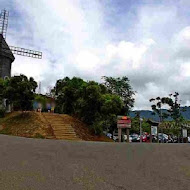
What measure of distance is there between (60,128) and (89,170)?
57.5 ft

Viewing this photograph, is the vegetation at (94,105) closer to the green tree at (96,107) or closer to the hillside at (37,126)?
the green tree at (96,107)

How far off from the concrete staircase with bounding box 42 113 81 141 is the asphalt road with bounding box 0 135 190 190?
12405mm

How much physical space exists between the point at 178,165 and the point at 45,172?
4795 millimetres

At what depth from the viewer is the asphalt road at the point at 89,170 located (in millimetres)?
7270

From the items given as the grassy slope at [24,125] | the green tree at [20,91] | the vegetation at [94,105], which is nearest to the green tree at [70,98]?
the vegetation at [94,105]

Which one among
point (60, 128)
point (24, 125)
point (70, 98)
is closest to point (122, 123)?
→ point (60, 128)

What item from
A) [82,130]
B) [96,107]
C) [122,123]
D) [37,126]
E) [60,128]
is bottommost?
[82,130]

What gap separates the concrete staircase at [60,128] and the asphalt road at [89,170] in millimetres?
12405

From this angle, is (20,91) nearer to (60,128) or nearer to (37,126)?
(37,126)

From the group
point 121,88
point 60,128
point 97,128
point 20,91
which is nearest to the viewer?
point 60,128

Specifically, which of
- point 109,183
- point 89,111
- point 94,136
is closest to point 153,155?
point 109,183

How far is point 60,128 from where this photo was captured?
26047mm

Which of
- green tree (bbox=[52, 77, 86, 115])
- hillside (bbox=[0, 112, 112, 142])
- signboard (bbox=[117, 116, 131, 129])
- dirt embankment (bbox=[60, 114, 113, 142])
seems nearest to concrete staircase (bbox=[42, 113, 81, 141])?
hillside (bbox=[0, 112, 112, 142])

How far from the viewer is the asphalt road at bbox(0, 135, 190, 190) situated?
Answer: 7.27 m
